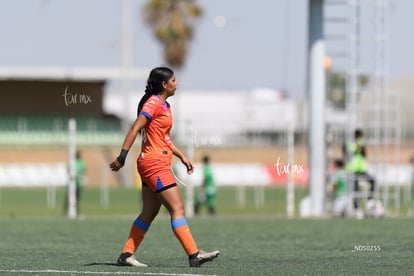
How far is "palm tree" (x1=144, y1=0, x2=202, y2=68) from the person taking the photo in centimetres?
6888

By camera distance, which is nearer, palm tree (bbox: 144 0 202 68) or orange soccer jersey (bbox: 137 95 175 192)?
orange soccer jersey (bbox: 137 95 175 192)

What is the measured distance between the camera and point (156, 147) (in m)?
12.8

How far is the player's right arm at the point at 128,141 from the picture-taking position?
12.4 meters

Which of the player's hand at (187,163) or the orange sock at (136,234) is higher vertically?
the player's hand at (187,163)

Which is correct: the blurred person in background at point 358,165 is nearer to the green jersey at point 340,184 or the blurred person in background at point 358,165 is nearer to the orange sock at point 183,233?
the green jersey at point 340,184


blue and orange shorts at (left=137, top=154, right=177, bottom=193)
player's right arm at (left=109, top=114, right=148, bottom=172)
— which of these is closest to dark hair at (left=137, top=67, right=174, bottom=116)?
player's right arm at (left=109, top=114, right=148, bottom=172)

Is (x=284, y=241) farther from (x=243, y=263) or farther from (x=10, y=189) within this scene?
(x=10, y=189)

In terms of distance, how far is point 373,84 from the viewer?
2897 cm

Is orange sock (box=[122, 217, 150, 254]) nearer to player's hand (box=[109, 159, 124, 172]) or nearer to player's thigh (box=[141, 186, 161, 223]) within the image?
player's thigh (box=[141, 186, 161, 223])

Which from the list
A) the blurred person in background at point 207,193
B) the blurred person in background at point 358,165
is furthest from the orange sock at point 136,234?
the blurred person in background at point 207,193

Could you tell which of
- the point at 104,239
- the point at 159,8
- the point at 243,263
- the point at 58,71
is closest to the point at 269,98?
the point at 159,8

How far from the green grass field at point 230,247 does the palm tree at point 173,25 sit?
43.4 metres

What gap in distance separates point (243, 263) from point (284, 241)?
4970mm

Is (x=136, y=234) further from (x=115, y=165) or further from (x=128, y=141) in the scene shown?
(x=128, y=141)
